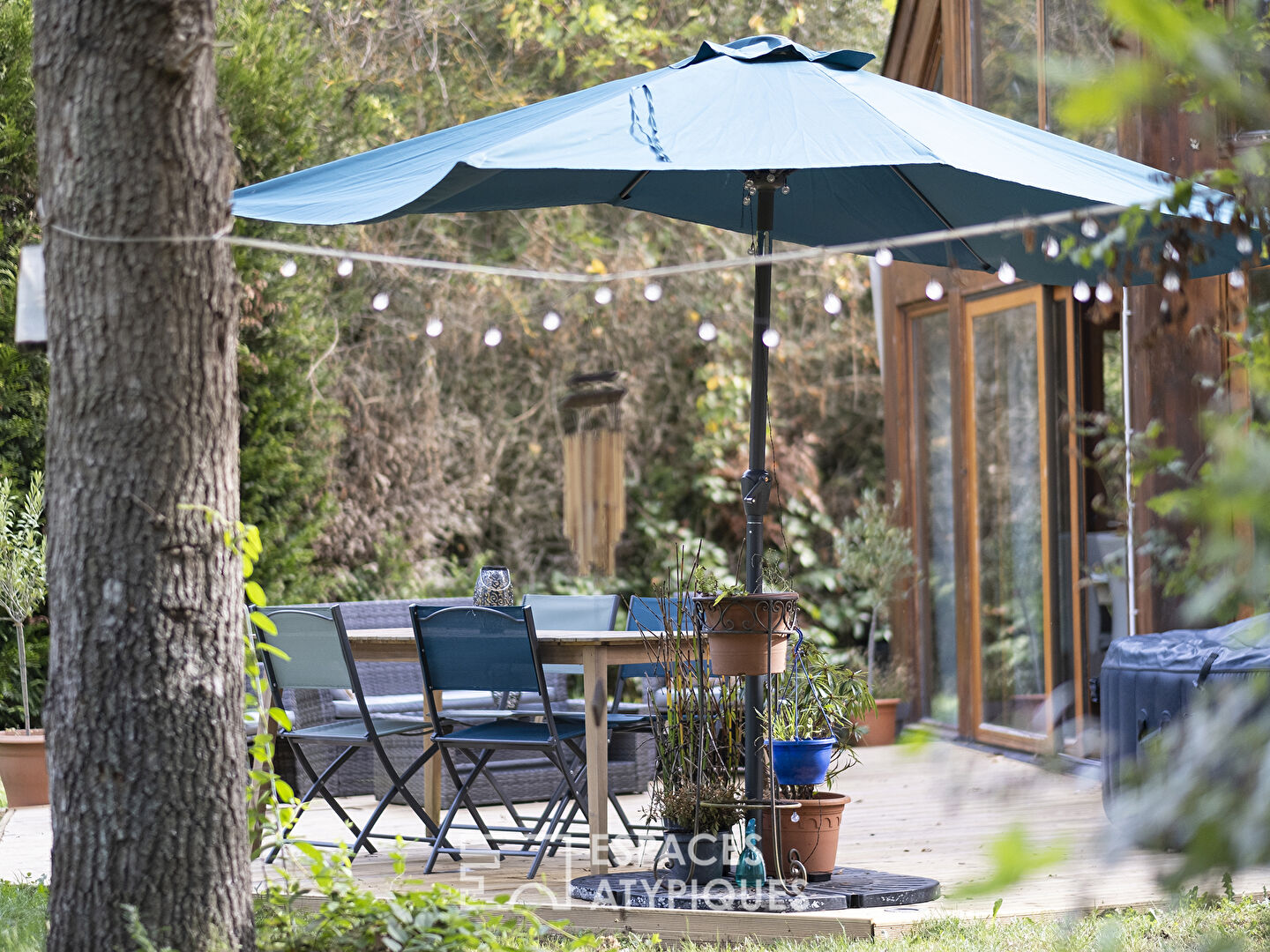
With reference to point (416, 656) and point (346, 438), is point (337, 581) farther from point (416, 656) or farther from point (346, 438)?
point (416, 656)

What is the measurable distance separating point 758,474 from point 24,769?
3798 millimetres

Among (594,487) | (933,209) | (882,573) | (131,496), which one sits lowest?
(882,573)

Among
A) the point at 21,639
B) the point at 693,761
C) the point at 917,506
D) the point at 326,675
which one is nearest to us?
the point at 693,761

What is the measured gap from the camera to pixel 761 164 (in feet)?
10.3

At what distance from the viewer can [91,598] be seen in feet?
7.97

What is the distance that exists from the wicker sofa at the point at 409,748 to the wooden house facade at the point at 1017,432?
5.54 feet

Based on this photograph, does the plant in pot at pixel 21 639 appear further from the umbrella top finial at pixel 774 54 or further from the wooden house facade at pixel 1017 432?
the wooden house facade at pixel 1017 432

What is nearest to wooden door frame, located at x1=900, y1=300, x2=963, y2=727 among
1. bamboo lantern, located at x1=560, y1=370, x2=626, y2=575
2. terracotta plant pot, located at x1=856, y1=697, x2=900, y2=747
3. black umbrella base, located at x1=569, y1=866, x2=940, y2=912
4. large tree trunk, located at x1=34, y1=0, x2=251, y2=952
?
terracotta plant pot, located at x1=856, y1=697, x2=900, y2=747

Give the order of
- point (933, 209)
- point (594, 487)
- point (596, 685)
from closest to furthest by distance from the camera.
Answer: point (596, 685), point (933, 209), point (594, 487)

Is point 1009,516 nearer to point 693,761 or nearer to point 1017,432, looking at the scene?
point 1017,432

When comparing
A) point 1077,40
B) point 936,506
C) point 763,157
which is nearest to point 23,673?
point 763,157

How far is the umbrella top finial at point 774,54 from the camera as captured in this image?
12.6 ft

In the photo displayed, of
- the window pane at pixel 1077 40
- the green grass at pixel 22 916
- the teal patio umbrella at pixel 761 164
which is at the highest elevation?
the window pane at pixel 1077 40

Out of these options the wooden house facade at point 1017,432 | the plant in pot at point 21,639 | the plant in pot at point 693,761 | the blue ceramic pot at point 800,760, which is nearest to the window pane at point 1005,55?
the wooden house facade at point 1017,432
